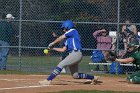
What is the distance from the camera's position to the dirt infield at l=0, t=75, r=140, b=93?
13195 mm

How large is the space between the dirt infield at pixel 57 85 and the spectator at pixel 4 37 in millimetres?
2707

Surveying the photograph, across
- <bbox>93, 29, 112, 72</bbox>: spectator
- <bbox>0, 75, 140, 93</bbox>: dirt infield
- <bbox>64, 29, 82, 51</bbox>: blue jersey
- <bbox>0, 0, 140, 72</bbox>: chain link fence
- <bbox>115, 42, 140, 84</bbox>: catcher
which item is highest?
<bbox>0, 0, 140, 72</bbox>: chain link fence

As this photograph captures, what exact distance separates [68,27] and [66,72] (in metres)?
5.14

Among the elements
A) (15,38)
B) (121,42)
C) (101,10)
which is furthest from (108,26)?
(15,38)

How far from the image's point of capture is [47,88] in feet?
43.9

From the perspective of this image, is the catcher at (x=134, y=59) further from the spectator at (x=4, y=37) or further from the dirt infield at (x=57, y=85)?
the spectator at (x=4, y=37)

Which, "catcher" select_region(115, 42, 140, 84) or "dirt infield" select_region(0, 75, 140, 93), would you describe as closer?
Result: "dirt infield" select_region(0, 75, 140, 93)

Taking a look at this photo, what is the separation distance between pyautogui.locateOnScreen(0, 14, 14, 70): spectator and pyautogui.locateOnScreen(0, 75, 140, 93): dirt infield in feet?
8.88

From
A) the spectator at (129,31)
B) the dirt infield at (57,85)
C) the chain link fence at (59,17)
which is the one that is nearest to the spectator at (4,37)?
the chain link fence at (59,17)

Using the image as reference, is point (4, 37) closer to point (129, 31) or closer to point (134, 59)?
point (129, 31)

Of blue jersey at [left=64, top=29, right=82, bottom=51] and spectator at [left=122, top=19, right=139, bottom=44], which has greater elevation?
spectator at [left=122, top=19, right=139, bottom=44]

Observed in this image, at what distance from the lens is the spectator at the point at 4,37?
63.1 ft

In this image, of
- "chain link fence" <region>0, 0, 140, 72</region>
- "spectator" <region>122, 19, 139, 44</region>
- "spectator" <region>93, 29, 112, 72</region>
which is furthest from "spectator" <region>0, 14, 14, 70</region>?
"spectator" <region>122, 19, 139, 44</region>

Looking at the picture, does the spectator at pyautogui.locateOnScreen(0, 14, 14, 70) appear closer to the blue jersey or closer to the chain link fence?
the chain link fence
